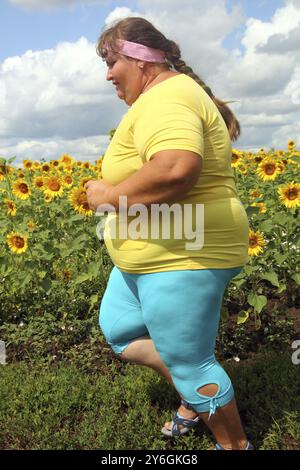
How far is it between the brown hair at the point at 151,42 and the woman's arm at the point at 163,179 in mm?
548

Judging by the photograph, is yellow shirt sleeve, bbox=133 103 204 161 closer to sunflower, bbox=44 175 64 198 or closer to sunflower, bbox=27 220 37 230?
sunflower, bbox=27 220 37 230

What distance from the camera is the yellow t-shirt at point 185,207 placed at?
7.44 feet

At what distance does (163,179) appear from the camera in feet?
7.01

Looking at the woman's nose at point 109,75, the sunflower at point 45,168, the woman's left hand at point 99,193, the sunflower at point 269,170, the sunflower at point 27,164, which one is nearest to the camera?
the woman's left hand at point 99,193

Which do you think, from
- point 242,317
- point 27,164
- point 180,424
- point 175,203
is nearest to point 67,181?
point 242,317

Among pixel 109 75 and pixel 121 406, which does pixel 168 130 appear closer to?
pixel 109 75

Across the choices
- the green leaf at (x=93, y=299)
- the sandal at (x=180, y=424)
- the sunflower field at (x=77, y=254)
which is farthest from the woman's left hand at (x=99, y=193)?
the green leaf at (x=93, y=299)

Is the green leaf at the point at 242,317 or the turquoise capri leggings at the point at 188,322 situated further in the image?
the green leaf at the point at 242,317

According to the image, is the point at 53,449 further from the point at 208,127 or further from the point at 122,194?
the point at 208,127

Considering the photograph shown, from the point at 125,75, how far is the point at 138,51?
11 centimetres

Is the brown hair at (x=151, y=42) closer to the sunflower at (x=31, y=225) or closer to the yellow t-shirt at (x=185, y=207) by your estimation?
the yellow t-shirt at (x=185, y=207)

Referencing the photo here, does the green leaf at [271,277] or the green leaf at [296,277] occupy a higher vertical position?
the green leaf at [271,277]
